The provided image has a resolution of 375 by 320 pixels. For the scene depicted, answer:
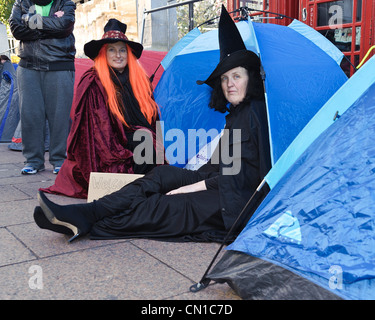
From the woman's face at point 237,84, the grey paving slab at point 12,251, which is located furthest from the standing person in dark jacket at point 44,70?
the woman's face at point 237,84

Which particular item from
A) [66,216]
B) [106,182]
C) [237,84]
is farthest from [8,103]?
[237,84]

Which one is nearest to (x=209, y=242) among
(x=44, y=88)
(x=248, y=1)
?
(x=44, y=88)

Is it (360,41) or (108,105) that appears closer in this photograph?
(108,105)

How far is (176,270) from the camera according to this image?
2078 mm

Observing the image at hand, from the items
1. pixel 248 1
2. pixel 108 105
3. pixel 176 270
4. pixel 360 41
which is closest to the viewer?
pixel 176 270

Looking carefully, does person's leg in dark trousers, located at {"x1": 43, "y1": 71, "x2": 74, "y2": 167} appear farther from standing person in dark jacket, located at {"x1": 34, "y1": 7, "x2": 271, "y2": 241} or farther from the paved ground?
standing person in dark jacket, located at {"x1": 34, "y1": 7, "x2": 271, "y2": 241}

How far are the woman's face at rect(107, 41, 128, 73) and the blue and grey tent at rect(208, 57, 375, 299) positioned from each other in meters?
2.06

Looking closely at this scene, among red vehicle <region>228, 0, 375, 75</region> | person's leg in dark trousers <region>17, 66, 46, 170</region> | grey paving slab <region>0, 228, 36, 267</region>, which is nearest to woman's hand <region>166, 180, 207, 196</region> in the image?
grey paving slab <region>0, 228, 36, 267</region>

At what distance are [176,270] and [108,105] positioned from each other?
5.88ft

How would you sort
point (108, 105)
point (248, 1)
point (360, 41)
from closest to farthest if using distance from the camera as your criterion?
point (108, 105), point (360, 41), point (248, 1)

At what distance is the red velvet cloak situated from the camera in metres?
3.39

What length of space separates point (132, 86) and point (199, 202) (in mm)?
1518

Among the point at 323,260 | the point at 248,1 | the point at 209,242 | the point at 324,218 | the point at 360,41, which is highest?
the point at 248,1

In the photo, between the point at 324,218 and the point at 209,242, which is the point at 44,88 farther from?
the point at 324,218
